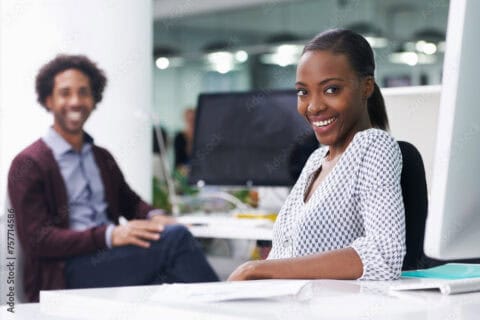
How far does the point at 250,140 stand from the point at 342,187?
6.96ft

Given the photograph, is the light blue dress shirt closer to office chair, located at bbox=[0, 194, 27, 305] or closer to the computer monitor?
office chair, located at bbox=[0, 194, 27, 305]

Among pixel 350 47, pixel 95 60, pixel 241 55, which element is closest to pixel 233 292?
pixel 350 47

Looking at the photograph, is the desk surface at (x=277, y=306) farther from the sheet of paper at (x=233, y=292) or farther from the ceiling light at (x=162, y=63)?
the ceiling light at (x=162, y=63)

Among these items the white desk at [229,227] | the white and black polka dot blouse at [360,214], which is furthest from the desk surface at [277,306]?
the white desk at [229,227]

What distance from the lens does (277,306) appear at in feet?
4.40

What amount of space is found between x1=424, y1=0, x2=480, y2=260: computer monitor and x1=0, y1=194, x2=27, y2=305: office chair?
202 cm

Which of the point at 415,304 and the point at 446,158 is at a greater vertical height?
the point at 446,158

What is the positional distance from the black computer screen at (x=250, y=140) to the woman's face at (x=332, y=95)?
5.49ft

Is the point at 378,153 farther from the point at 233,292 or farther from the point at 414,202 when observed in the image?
the point at 233,292

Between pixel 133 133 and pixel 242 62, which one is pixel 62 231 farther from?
pixel 242 62

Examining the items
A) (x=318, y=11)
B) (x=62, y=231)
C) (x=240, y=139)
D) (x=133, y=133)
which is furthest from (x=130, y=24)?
(x=318, y=11)

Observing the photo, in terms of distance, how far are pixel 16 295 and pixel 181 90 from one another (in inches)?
482

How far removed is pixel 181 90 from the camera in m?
15.2

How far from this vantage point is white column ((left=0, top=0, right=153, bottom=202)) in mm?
3879
